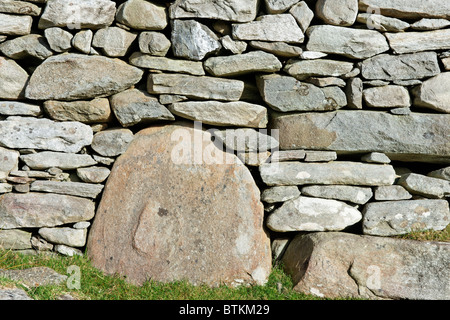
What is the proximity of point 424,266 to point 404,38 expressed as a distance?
1.97 metres

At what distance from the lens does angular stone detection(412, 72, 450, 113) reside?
4074 mm

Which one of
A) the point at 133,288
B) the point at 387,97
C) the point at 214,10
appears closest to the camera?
the point at 133,288

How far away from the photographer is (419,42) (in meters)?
4.07

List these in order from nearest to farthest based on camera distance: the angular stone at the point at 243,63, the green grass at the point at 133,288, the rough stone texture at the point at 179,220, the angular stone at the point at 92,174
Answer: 1. the green grass at the point at 133,288
2. the rough stone texture at the point at 179,220
3. the angular stone at the point at 243,63
4. the angular stone at the point at 92,174

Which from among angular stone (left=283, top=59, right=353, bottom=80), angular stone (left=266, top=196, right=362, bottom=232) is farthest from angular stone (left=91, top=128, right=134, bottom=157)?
angular stone (left=283, top=59, right=353, bottom=80)

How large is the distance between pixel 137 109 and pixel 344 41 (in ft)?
6.32

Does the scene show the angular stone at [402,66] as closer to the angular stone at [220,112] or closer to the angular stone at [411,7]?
the angular stone at [411,7]

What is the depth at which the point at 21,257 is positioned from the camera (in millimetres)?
3957

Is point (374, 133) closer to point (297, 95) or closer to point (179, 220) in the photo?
point (297, 95)

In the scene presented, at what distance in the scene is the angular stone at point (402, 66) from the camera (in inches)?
161

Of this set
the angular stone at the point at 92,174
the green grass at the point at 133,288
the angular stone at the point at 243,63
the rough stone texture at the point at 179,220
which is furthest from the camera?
the angular stone at the point at 92,174

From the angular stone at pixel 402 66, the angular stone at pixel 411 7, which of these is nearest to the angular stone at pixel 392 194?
the angular stone at pixel 402 66

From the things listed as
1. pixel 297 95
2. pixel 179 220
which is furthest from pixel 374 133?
pixel 179 220

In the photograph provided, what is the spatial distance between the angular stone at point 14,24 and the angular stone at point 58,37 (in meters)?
0.19
